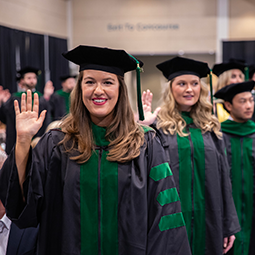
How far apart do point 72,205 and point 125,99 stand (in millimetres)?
670

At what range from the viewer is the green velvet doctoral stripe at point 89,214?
5.63ft

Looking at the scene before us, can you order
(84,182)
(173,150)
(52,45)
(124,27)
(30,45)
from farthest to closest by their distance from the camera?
(124,27), (52,45), (30,45), (173,150), (84,182)

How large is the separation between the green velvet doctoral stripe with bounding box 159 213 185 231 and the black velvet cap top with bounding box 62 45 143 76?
0.85 metres

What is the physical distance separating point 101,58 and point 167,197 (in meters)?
0.85

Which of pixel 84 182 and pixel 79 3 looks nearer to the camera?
pixel 84 182

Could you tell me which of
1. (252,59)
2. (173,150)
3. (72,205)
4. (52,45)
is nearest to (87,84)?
(72,205)

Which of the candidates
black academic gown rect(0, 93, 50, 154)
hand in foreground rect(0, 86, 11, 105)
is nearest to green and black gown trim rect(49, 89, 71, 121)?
hand in foreground rect(0, 86, 11, 105)

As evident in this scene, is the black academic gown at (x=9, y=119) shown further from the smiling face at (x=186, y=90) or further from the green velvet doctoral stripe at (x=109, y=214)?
the green velvet doctoral stripe at (x=109, y=214)

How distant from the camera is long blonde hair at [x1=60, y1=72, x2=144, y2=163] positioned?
5.72 ft

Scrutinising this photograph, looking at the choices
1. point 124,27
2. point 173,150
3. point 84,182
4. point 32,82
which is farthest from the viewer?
point 124,27

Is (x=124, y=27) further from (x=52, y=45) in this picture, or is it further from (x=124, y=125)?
(x=124, y=125)

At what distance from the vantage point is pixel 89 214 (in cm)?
172

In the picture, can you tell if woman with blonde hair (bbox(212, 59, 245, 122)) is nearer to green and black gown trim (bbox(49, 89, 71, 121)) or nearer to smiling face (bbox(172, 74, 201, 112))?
smiling face (bbox(172, 74, 201, 112))

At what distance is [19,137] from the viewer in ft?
5.29
